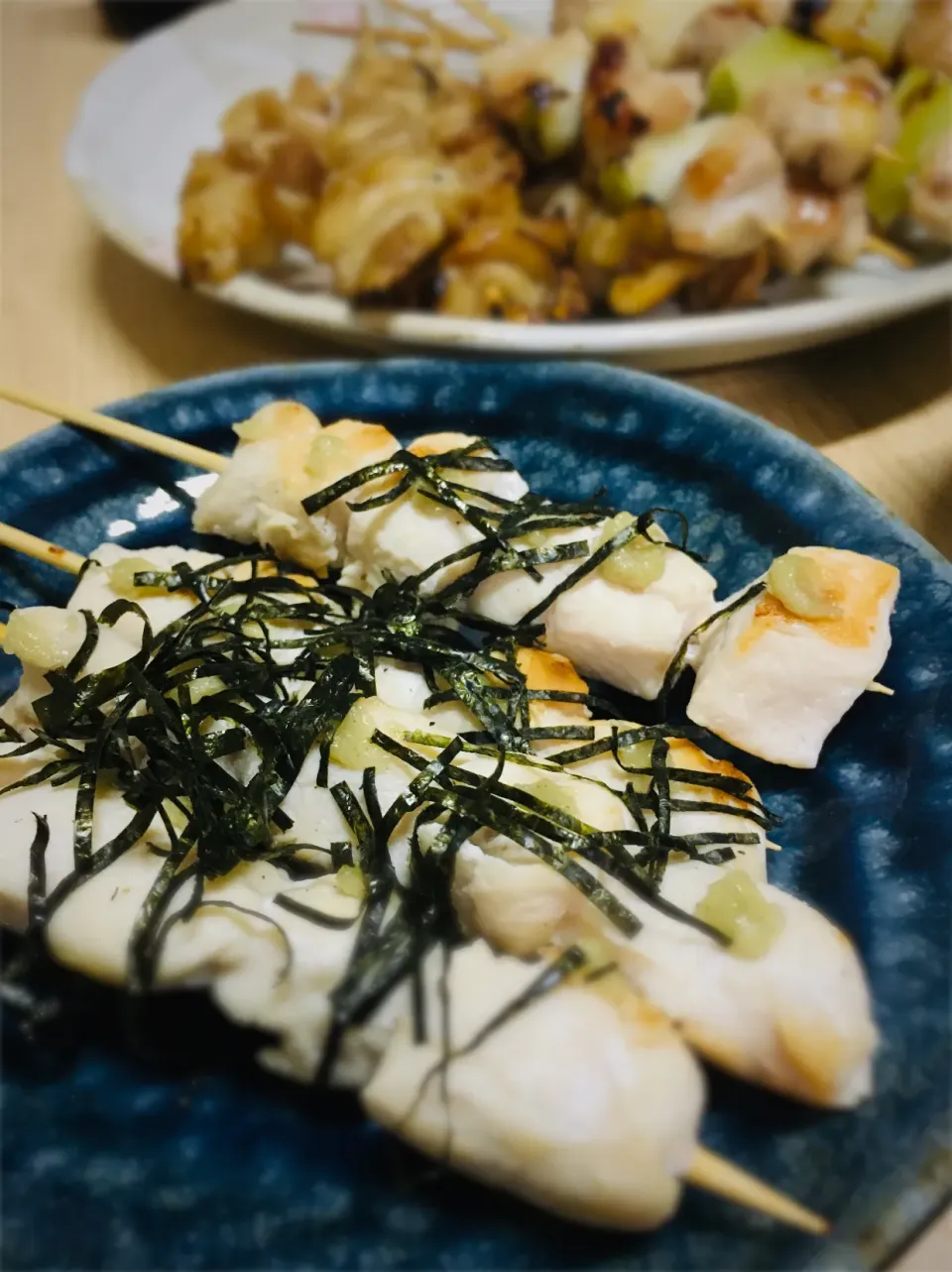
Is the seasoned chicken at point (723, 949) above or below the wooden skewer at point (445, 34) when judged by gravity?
below

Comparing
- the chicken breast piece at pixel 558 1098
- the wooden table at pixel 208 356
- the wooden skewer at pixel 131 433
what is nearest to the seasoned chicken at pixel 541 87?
the wooden table at pixel 208 356

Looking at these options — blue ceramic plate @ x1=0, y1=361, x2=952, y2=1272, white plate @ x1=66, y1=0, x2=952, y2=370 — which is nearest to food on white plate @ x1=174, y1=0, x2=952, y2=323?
white plate @ x1=66, y1=0, x2=952, y2=370

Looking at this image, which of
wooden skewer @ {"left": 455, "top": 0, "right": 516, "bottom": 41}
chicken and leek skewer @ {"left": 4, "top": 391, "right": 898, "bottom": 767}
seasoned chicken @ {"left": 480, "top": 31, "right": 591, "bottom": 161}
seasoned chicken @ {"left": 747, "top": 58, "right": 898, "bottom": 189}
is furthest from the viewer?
wooden skewer @ {"left": 455, "top": 0, "right": 516, "bottom": 41}

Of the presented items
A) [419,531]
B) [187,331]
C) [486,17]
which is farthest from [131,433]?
[486,17]

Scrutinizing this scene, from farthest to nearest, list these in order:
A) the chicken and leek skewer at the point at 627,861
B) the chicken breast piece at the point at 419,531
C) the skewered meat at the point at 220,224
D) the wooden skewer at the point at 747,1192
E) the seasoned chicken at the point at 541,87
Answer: the seasoned chicken at the point at 541,87 < the skewered meat at the point at 220,224 < the chicken breast piece at the point at 419,531 < the chicken and leek skewer at the point at 627,861 < the wooden skewer at the point at 747,1192

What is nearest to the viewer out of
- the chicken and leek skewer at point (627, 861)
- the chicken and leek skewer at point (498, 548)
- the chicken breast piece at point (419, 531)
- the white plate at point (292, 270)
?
the chicken and leek skewer at point (627, 861)

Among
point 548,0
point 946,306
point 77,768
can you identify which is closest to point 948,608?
point 77,768

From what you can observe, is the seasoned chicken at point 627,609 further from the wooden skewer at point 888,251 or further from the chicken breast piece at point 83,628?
the wooden skewer at point 888,251

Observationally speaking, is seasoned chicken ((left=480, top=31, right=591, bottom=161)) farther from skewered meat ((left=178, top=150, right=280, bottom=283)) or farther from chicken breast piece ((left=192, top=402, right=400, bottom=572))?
chicken breast piece ((left=192, top=402, right=400, bottom=572))
